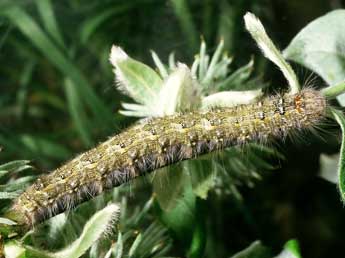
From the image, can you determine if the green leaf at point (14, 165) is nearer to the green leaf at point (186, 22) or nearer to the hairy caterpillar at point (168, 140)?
the hairy caterpillar at point (168, 140)

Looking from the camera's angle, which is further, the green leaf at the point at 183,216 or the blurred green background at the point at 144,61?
the blurred green background at the point at 144,61

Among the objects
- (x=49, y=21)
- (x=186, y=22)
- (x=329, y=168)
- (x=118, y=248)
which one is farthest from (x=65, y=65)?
(x=118, y=248)

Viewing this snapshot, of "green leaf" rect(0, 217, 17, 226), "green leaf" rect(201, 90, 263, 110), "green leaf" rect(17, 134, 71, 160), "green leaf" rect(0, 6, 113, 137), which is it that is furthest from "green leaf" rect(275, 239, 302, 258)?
"green leaf" rect(17, 134, 71, 160)

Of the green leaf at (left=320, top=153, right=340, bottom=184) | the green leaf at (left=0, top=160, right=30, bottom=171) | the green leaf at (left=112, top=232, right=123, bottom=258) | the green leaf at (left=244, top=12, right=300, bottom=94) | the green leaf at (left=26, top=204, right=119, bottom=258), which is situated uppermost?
the green leaf at (left=244, top=12, right=300, bottom=94)

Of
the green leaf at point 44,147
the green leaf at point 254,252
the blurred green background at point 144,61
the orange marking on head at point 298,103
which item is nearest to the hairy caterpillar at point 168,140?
the orange marking on head at point 298,103

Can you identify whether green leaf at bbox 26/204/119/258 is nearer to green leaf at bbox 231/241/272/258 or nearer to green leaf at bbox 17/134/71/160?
green leaf at bbox 231/241/272/258

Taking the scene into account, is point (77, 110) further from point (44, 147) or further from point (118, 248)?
point (118, 248)
